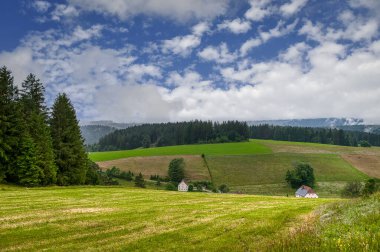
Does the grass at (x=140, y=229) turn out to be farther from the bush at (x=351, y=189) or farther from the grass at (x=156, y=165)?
the grass at (x=156, y=165)

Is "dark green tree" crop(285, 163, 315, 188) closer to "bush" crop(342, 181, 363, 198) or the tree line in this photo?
"bush" crop(342, 181, 363, 198)

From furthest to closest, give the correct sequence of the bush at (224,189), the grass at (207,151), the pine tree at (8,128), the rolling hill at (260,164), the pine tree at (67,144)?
the grass at (207,151) < the rolling hill at (260,164) < the bush at (224,189) < the pine tree at (67,144) < the pine tree at (8,128)

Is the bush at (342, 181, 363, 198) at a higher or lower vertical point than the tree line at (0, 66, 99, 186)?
lower

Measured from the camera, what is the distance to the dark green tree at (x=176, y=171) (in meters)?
131

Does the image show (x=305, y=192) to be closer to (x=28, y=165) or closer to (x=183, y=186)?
(x=183, y=186)

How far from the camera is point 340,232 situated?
13383mm

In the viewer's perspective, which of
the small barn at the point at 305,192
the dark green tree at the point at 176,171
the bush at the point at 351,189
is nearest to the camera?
the bush at the point at 351,189

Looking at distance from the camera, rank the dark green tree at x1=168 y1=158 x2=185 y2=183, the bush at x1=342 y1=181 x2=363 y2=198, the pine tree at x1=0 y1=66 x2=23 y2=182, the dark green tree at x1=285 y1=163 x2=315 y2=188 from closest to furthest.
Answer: the pine tree at x1=0 y1=66 x2=23 y2=182 → the bush at x1=342 y1=181 x2=363 y2=198 → the dark green tree at x1=285 y1=163 x2=315 y2=188 → the dark green tree at x1=168 y1=158 x2=185 y2=183

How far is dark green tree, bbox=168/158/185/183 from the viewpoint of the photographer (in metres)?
131

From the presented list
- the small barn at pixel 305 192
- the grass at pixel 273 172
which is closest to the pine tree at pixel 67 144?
the grass at pixel 273 172

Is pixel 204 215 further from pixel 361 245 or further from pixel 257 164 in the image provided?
pixel 257 164

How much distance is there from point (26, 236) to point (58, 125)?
5852cm

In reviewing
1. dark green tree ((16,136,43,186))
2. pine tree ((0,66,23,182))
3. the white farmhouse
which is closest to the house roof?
the white farmhouse

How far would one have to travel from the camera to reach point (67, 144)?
7212 cm
